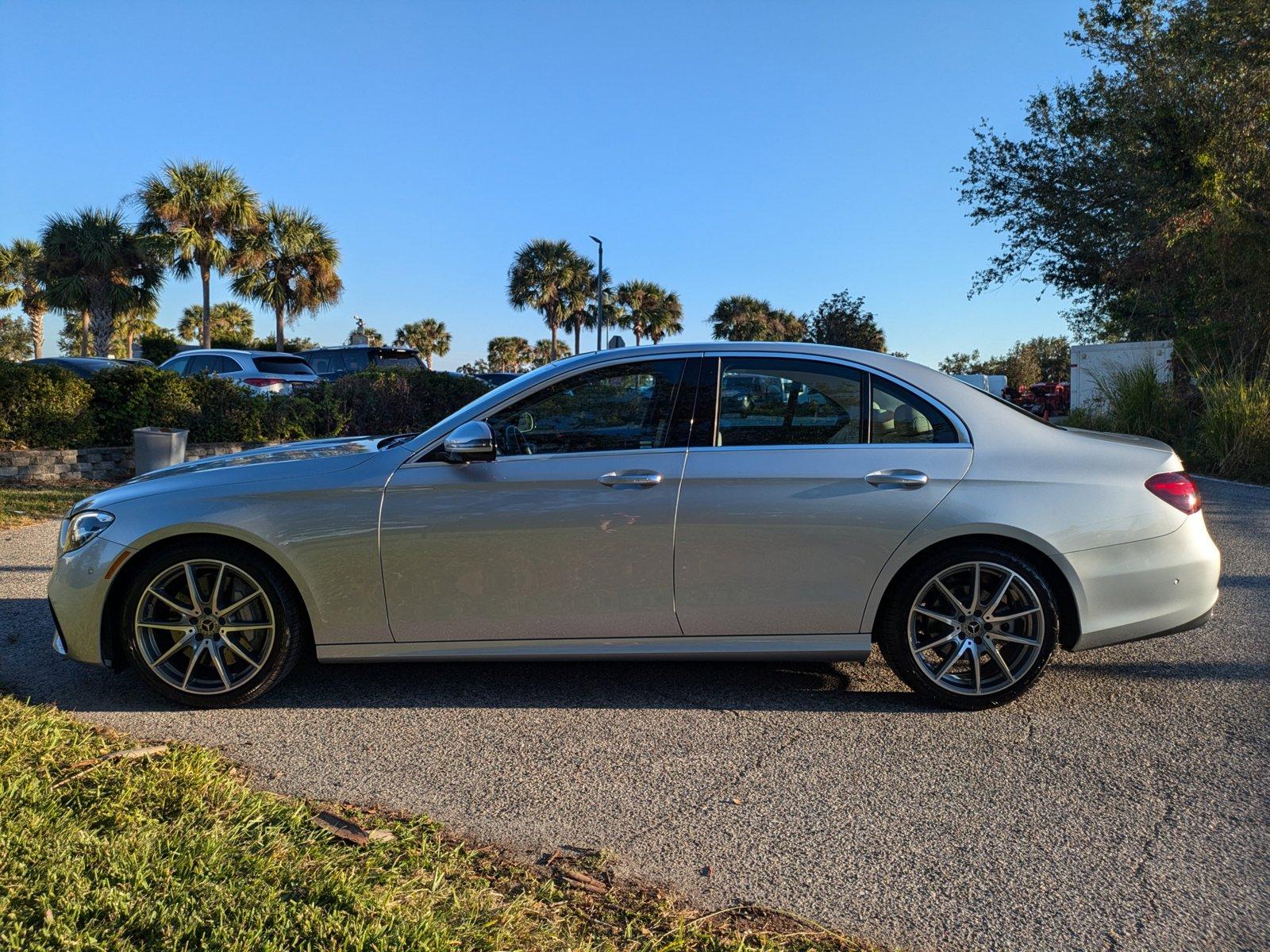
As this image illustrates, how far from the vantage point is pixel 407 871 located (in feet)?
8.75

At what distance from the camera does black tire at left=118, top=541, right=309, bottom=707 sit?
3979mm

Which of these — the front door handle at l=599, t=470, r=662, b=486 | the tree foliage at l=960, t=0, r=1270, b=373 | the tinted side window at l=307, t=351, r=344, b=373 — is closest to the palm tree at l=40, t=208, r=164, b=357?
the tinted side window at l=307, t=351, r=344, b=373

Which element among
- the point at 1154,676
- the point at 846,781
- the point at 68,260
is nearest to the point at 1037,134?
the point at 1154,676

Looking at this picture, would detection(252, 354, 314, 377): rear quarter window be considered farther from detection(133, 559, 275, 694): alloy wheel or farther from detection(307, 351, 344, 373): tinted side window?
detection(133, 559, 275, 694): alloy wheel

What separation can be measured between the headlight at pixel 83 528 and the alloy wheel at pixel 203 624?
355 mm

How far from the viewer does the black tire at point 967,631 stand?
3.97 metres

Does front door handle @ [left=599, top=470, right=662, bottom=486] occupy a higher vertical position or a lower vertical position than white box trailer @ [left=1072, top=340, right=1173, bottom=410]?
lower

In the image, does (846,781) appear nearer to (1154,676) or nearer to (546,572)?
(546,572)

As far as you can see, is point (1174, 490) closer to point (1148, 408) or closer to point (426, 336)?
point (1148, 408)

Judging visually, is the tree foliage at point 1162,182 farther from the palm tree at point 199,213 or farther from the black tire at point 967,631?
the palm tree at point 199,213

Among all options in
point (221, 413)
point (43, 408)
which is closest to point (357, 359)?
point (221, 413)

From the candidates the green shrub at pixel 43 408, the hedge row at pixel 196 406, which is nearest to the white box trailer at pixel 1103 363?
the hedge row at pixel 196 406

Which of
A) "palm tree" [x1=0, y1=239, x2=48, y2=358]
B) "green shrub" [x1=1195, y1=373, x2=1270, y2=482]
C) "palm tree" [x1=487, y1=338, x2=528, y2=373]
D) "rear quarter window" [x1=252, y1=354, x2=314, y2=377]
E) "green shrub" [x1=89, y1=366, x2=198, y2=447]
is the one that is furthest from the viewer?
"palm tree" [x1=487, y1=338, x2=528, y2=373]

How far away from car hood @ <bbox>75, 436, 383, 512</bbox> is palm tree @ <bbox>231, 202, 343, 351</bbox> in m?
36.2
